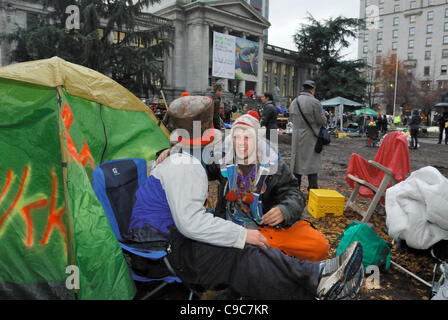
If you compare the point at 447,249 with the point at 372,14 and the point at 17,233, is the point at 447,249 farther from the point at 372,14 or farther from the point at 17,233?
the point at 372,14

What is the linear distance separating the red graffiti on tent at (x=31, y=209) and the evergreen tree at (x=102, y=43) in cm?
1291

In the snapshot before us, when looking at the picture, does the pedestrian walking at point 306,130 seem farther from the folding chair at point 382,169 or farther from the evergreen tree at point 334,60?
the evergreen tree at point 334,60

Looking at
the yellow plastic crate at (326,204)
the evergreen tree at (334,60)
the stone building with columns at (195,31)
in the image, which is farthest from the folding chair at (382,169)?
the evergreen tree at (334,60)

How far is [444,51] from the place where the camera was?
67.2 metres

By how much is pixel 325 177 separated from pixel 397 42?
266 ft

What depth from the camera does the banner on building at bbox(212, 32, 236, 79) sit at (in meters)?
33.5

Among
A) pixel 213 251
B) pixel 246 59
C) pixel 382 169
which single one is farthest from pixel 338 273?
pixel 246 59

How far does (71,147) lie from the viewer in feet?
7.69

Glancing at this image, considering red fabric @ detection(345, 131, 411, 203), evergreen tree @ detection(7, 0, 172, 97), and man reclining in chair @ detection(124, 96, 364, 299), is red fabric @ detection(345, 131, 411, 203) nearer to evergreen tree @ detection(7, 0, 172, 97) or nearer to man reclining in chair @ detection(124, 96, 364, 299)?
man reclining in chair @ detection(124, 96, 364, 299)

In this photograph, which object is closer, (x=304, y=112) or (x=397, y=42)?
(x=304, y=112)

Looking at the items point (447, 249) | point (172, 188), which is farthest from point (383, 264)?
point (172, 188)

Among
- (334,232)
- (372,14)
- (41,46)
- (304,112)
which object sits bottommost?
(334,232)

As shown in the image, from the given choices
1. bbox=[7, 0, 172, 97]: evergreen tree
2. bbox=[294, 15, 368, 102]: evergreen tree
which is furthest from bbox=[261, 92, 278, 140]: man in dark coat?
bbox=[294, 15, 368, 102]: evergreen tree
